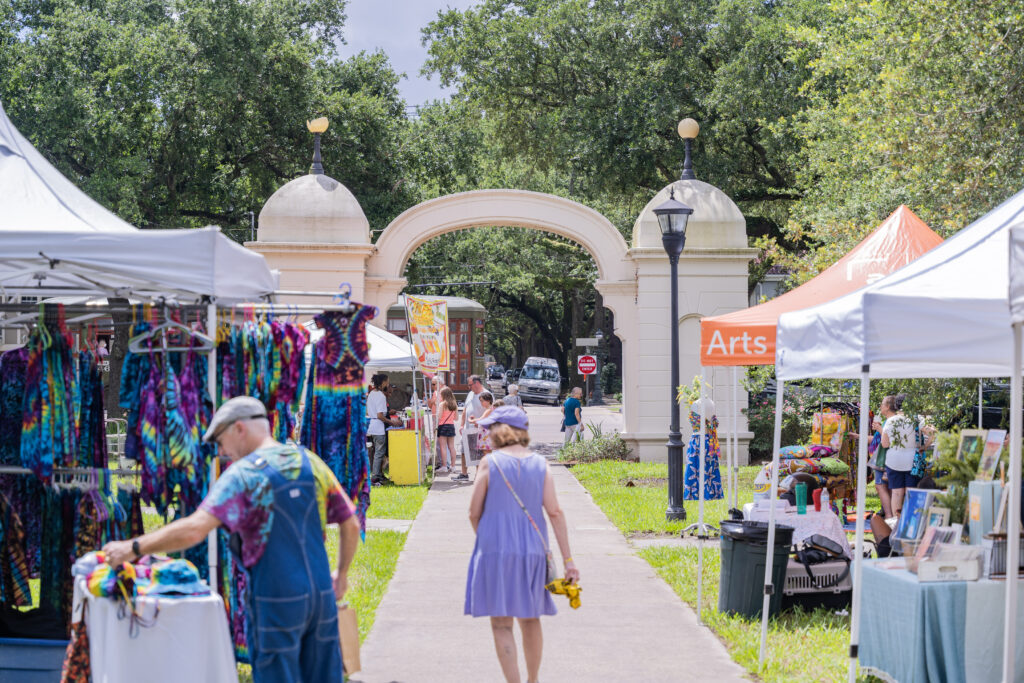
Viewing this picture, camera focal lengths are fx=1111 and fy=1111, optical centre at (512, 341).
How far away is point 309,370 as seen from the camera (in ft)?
21.7

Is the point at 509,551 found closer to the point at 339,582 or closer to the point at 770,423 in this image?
the point at 339,582

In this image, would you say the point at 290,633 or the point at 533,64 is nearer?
the point at 290,633

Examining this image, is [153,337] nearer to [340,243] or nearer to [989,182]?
[989,182]

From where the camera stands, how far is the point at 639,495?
16.2m

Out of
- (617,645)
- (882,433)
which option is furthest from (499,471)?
(882,433)

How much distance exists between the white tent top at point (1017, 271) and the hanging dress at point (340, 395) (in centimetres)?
347

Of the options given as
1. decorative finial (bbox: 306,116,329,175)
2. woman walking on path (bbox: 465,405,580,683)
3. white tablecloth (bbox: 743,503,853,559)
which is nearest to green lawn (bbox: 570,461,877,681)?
white tablecloth (bbox: 743,503,853,559)

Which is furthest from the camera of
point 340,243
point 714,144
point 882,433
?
point 714,144

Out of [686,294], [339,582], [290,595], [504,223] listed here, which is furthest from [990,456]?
[504,223]

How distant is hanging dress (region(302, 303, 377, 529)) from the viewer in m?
6.54

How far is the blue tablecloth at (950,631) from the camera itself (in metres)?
5.88

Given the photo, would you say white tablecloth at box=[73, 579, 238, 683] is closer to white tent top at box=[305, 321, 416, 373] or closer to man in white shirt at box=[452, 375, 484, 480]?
white tent top at box=[305, 321, 416, 373]

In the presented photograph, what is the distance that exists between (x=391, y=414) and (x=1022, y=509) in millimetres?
13845

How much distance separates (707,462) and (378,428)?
6155 mm
